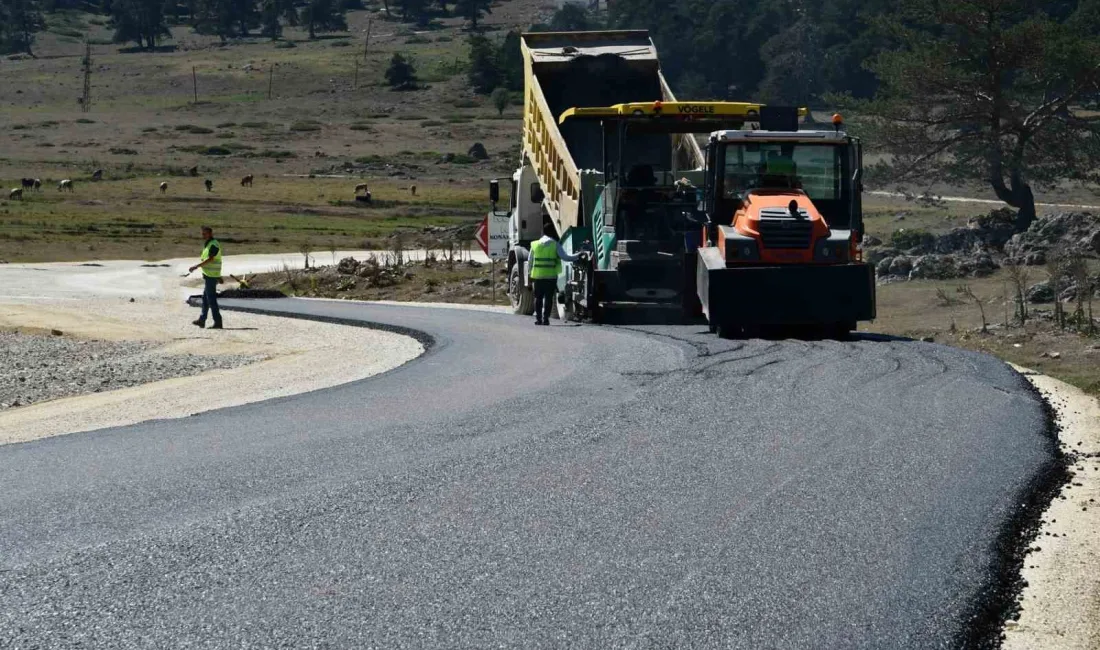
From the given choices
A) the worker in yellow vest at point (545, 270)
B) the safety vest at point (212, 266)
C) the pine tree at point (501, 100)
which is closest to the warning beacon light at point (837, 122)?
the worker in yellow vest at point (545, 270)

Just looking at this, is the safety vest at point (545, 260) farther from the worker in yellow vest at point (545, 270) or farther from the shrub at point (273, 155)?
the shrub at point (273, 155)

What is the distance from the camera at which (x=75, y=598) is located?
6.42 metres

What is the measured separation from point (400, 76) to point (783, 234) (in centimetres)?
13249

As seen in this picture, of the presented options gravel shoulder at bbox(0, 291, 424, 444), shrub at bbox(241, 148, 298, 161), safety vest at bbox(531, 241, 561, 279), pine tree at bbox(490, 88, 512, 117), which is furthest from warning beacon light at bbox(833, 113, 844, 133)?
pine tree at bbox(490, 88, 512, 117)

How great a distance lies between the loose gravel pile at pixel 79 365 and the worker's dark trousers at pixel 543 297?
5.53 metres

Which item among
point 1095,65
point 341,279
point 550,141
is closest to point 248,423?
point 550,141

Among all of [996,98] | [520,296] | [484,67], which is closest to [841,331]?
[520,296]

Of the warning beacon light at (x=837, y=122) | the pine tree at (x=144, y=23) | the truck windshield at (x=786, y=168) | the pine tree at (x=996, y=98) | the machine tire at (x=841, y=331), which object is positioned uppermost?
the pine tree at (x=144, y=23)

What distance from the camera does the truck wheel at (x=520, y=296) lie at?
28953 mm

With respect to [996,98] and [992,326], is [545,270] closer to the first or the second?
[992,326]

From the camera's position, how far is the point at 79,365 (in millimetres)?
20203

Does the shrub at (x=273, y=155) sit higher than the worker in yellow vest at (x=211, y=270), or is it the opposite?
the shrub at (x=273, y=155)

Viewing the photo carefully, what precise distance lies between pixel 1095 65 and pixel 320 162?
72078 millimetres

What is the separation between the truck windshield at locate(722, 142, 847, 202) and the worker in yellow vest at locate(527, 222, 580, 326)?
4.14 m
